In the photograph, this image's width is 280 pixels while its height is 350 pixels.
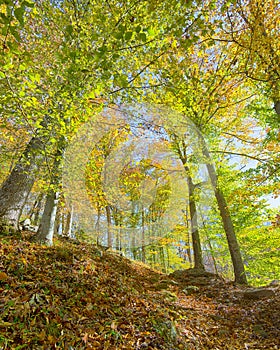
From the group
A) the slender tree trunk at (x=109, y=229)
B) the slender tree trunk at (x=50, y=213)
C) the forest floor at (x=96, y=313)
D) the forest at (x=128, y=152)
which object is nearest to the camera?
the forest floor at (x=96, y=313)

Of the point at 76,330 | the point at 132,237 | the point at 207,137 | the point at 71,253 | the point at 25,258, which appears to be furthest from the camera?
the point at 132,237


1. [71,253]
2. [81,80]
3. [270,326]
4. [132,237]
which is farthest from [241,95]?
[132,237]

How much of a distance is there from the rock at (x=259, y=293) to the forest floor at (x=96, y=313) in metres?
0.08

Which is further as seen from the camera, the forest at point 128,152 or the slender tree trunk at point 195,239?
the slender tree trunk at point 195,239

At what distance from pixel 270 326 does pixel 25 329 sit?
4797 mm

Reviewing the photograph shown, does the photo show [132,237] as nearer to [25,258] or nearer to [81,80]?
[25,258]

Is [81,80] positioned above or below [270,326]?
above

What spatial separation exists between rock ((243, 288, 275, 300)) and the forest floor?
0.08 m

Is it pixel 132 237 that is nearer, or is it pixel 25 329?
pixel 25 329

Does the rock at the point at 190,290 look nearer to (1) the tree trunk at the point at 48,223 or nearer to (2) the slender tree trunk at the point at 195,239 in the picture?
(2) the slender tree trunk at the point at 195,239

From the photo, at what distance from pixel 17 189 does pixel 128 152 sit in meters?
4.21

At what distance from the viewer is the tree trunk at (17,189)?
4.64m

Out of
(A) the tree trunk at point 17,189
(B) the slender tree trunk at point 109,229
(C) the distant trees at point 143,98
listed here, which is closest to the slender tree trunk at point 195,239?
(C) the distant trees at point 143,98

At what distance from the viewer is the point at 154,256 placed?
1872 centimetres
